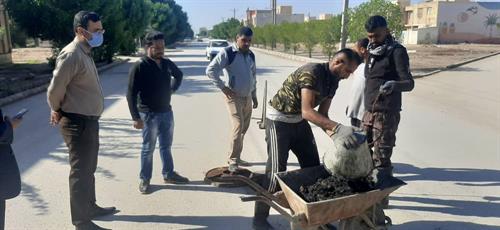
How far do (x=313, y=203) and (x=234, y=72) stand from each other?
116 inches

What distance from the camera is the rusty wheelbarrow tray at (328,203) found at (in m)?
2.84

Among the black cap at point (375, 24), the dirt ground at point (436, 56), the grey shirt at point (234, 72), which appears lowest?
the dirt ground at point (436, 56)

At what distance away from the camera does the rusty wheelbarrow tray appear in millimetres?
2838

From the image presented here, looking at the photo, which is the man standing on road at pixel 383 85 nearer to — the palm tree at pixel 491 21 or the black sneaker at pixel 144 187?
the black sneaker at pixel 144 187

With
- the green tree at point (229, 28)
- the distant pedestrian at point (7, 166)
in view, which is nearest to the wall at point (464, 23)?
the green tree at point (229, 28)

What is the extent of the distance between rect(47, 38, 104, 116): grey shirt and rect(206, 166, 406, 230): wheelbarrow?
4.61 ft

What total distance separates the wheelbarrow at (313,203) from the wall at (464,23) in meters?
66.7

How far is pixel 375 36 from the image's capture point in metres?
4.07

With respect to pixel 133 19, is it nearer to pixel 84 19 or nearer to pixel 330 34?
pixel 330 34

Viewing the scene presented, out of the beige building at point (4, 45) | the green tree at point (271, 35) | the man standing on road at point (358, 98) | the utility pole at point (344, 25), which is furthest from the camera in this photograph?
the green tree at point (271, 35)

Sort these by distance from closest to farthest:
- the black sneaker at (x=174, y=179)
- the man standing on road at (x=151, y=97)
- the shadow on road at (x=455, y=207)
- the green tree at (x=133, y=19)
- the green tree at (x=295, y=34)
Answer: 1. the shadow on road at (x=455, y=207)
2. the man standing on road at (x=151, y=97)
3. the black sneaker at (x=174, y=179)
4. the green tree at (x=133, y=19)
5. the green tree at (x=295, y=34)

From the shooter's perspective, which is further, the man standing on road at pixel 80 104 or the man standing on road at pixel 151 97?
the man standing on road at pixel 151 97

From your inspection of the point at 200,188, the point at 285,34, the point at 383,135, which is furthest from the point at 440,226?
the point at 285,34

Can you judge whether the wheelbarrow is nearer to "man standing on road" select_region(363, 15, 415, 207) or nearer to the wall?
"man standing on road" select_region(363, 15, 415, 207)
